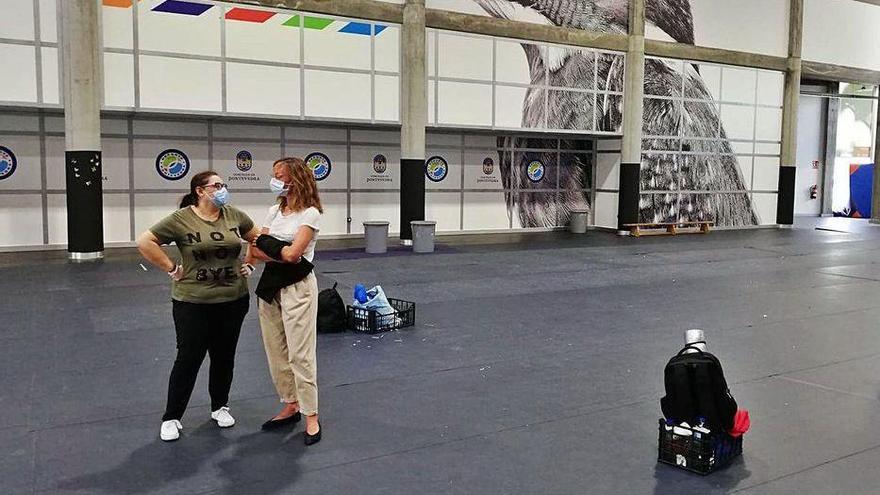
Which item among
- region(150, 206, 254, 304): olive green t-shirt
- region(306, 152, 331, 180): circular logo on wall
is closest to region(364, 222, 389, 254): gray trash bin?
region(306, 152, 331, 180): circular logo on wall

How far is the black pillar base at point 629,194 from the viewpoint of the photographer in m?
21.0

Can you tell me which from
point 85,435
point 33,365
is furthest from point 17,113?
point 85,435

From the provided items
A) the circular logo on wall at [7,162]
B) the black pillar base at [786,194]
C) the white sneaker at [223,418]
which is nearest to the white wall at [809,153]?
the black pillar base at [786,194]

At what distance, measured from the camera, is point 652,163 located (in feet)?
71.1

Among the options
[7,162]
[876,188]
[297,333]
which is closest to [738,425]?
[297,333]

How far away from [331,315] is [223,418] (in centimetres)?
305

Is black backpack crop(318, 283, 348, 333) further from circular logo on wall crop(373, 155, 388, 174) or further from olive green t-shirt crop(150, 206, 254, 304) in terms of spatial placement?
circular logo on wall crop(373, 155, 388, 174)

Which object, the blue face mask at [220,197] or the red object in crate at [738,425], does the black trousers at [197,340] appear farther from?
the red object in crate at [738,425]

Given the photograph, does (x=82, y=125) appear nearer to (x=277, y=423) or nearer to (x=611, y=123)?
(x=277, y=423)

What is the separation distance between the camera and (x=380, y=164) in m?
19.1

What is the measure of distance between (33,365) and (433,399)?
11.7 feet

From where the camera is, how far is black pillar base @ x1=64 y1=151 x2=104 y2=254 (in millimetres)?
14102

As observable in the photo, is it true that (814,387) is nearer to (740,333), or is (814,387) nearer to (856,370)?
(856,370)

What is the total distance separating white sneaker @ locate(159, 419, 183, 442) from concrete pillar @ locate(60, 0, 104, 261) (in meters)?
10.7
